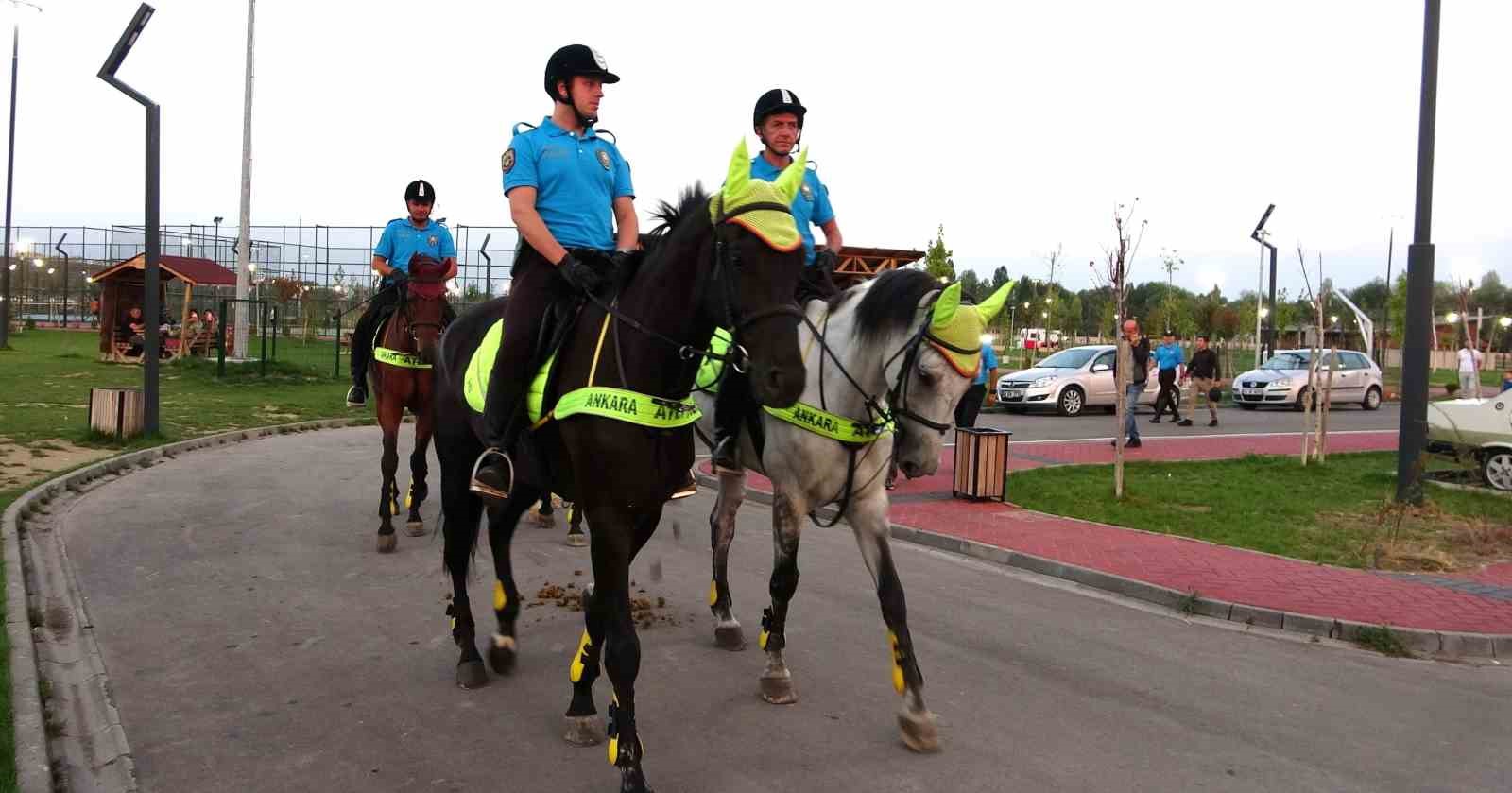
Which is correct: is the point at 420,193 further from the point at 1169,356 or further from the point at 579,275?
the point at 1169,356

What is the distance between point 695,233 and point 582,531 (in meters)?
5.66

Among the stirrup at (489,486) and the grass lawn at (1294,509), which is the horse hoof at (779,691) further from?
the grass lawn at (1294,509)

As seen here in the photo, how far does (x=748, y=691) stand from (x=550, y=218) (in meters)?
2.62

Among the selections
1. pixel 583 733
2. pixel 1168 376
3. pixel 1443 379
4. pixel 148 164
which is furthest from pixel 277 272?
pixel 1443 379

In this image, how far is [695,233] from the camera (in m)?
3.77

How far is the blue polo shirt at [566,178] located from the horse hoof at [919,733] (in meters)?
2.59

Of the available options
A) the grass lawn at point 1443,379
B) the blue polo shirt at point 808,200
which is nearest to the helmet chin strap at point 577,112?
the blue polo shirt at point 808,200

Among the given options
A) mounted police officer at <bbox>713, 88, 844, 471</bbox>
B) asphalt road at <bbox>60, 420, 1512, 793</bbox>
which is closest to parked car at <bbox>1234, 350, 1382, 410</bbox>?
asphalt road at <bbox>60, 420, 1512, 793</bbox>

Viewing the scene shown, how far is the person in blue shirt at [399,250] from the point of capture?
9.27 meters

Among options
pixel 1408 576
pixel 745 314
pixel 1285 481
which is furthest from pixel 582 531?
pixel 1285 481

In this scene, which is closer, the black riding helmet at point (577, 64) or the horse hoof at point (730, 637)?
the black riding helmet at point (577, 64)

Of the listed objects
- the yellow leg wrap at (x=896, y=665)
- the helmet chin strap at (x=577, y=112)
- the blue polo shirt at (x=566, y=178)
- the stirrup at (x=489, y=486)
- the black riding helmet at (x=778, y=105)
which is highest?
the black riding helmet at (x=778, y=105)

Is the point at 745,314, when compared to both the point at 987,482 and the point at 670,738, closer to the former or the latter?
the point at 670,738

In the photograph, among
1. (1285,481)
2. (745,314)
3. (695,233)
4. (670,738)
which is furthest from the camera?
(1285,481)
